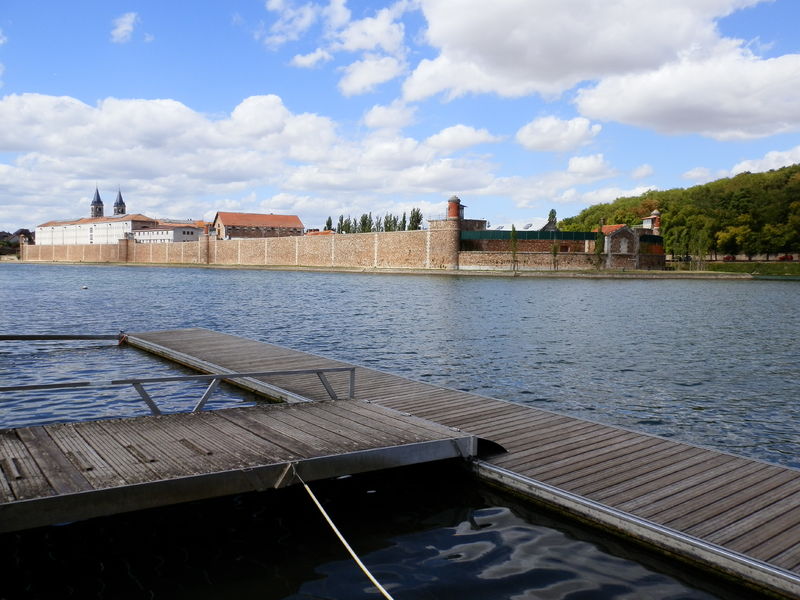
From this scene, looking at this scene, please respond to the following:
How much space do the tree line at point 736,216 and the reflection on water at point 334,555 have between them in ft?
230

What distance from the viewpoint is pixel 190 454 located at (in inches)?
201

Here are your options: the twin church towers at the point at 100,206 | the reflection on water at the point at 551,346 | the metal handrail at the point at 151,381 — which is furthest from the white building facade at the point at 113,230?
the metal handrail at the point at 151,381

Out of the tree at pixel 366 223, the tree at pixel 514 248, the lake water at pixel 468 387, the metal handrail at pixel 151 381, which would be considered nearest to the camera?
the lake water at pixel 468 387

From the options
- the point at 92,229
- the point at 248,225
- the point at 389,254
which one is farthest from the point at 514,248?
the point at 92,229

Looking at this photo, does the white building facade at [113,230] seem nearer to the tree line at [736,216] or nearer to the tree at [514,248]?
the tree at [514,248]

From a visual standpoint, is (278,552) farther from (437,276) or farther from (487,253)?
(487,253)

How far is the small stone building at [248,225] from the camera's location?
106m

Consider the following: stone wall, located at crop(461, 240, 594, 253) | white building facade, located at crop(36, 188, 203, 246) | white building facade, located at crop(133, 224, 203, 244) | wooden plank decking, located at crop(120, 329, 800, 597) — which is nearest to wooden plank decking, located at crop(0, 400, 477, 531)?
wooden plank decking, located at crop(120, 329, 800, 597)

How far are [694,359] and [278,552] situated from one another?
41.6ft

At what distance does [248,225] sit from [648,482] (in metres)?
106

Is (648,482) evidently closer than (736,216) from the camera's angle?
Yes

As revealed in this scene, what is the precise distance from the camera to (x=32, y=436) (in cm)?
542

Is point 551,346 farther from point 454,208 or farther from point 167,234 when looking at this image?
point 167,234

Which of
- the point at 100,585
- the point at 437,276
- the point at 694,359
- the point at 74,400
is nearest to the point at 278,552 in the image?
the point at 100,585
